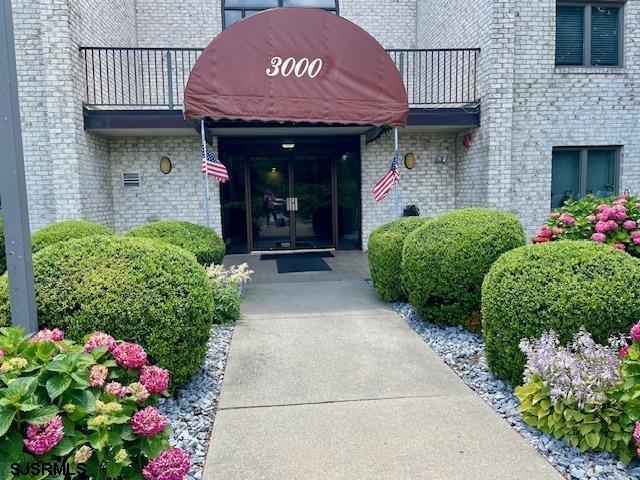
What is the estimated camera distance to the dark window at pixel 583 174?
9266mm

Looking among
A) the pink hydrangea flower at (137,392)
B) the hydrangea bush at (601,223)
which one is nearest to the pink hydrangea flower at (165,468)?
the pink hydrangea flower at (137,392)

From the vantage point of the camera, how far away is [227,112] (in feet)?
22.3

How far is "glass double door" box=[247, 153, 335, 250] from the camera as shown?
11.2m

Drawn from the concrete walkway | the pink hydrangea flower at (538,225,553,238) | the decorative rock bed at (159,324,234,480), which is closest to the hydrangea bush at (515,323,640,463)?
the concrete walkway

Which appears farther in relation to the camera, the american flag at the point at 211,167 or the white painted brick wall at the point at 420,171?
the white painted brick wall at the point at 420,171

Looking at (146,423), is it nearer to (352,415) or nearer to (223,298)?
(352,415)

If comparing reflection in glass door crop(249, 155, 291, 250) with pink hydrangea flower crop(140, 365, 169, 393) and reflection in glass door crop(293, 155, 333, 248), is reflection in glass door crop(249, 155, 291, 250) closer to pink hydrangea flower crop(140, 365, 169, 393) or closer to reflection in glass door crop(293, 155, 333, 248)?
reflection in glass door crop(293, 155, 333, 248)

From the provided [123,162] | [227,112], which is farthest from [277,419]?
[123,162]

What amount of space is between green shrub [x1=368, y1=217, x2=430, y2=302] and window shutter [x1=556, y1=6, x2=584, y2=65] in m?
5.21

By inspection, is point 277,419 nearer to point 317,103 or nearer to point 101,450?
point 101,450

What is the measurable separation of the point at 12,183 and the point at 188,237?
377 cm

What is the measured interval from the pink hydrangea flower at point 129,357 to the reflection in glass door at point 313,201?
9140 millimetres

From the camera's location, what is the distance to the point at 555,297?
3236 millimetres

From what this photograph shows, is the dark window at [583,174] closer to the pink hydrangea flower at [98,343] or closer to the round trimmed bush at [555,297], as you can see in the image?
the round trimmed bush at [555,297]
